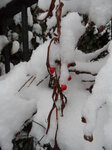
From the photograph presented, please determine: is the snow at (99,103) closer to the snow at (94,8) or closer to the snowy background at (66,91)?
the snowy background at (66,91)

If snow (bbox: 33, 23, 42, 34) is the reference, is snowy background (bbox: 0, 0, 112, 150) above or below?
below

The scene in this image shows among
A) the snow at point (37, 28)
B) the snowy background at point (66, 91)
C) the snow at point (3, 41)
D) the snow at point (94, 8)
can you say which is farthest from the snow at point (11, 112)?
the snow at point (37, 28)

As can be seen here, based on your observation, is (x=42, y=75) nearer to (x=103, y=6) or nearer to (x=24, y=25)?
(x=103, y=6)

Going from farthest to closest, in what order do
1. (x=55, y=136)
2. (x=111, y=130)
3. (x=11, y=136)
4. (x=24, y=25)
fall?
(x=24, y=25) < (x=11, y=136) < (x=55, y=136) < (x=111, y=130)

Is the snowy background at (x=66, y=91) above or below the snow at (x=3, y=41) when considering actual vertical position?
below

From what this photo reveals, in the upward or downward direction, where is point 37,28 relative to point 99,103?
upward

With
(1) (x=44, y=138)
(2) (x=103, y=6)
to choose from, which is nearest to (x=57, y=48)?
(2) (x=103, y=6)

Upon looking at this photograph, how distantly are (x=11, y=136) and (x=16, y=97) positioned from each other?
131mm

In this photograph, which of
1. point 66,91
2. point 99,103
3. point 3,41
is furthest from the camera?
point 3,41

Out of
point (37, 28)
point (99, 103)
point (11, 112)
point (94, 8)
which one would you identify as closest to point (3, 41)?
point (11, 112)

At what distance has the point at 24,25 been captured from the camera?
1932 millimetres

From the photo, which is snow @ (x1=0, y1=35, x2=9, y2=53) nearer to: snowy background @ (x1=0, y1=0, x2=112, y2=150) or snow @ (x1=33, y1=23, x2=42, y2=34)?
snowy background @ (x1=0, y1=0, x2=112, y2=150)

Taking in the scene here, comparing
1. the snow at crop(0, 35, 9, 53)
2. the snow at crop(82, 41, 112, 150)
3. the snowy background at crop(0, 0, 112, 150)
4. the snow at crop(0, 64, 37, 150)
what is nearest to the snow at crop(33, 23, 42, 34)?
the snow at crop(0, 35, 9, 53)

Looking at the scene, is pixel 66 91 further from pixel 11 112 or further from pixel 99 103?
pixel 99 103
